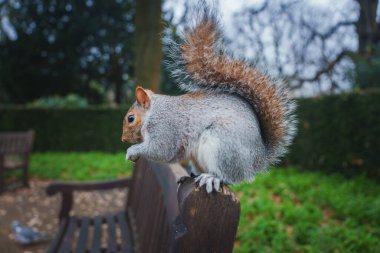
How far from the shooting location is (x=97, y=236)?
219 centimetres

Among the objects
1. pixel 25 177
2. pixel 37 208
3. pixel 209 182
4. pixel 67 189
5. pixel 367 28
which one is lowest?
pixel 37 208

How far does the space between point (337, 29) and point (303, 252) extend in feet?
21.1

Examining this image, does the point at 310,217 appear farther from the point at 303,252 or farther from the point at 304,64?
Result: the point at 304,64

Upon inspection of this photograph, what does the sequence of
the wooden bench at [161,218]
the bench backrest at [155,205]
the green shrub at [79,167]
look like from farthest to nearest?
the green shrub at [79,167]
the bench backrest at [155,205]
the wooden bench at [161,218]

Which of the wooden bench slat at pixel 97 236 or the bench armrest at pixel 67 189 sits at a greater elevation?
the bench armrest at pixel 67 189

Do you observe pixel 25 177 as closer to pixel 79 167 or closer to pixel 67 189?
pixel 79 167

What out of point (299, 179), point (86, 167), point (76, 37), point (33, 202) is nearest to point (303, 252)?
point (299, 179)

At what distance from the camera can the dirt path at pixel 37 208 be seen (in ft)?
11.2

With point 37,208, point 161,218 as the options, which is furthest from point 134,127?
point 37,208

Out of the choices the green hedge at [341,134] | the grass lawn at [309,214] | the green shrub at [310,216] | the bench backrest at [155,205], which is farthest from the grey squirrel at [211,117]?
the green hedge at [341,134]

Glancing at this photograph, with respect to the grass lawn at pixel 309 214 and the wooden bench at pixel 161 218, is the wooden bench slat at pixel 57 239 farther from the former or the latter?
the grass lawn at pixel 309 214

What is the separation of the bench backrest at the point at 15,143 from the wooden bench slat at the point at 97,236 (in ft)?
10.9

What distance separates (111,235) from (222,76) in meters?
1.47

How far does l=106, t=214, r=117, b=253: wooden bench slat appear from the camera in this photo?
1.91 meters
